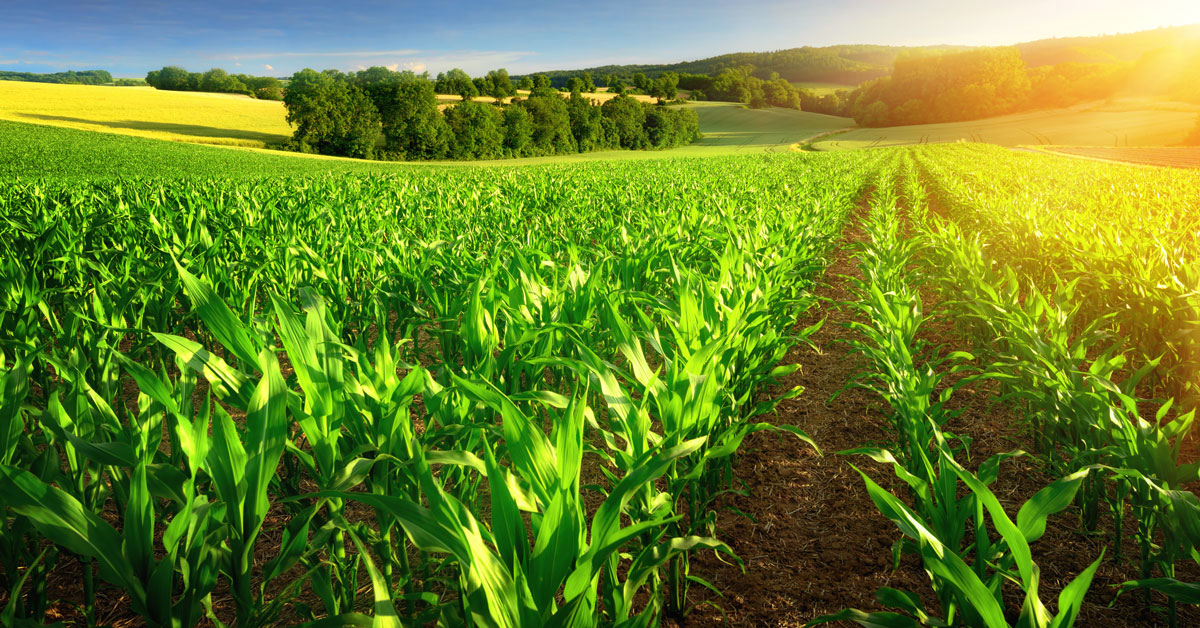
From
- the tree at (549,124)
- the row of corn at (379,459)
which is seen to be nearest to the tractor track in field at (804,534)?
the row of corn at (379,459)

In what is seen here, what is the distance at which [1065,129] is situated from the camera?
2389 inches

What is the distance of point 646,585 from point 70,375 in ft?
7.21

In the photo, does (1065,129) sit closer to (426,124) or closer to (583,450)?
(426,124)

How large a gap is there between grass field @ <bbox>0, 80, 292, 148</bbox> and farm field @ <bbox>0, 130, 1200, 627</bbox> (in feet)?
155

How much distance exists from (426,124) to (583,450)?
4807cm

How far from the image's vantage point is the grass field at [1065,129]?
174 ft

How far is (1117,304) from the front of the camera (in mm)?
4465

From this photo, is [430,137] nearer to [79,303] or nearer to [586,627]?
[79,303]

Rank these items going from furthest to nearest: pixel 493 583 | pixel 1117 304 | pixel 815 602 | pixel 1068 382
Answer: pixel 1117 304, pixel 1068 382, pixel 815 602, pixel 493 583

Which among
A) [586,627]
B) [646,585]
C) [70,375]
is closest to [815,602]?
[646,585]

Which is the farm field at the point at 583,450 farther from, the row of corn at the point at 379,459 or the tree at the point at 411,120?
the tree at the point at 411,120

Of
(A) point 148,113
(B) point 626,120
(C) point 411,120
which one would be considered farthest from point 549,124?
(A) point 148,113

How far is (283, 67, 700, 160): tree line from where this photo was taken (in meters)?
43.7

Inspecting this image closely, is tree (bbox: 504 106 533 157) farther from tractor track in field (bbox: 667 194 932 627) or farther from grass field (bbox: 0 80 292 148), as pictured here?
tractor track in field (bbox: 667 194 932 627)
